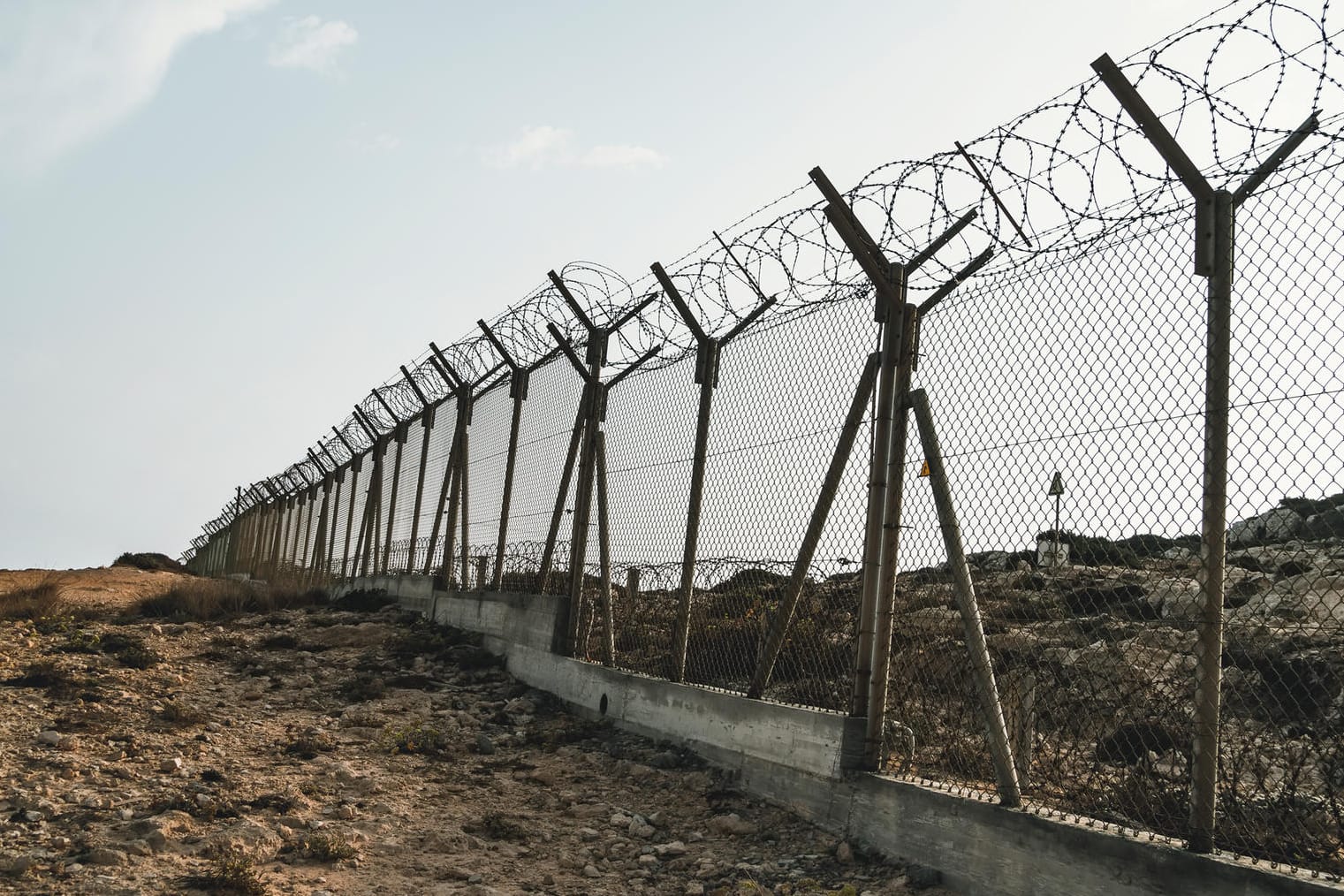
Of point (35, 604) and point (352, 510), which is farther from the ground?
point (352, 510)

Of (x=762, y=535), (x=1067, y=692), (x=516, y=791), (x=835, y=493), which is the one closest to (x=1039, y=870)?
(x=1067, y=692)

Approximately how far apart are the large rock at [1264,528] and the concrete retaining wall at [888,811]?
109 centimetres

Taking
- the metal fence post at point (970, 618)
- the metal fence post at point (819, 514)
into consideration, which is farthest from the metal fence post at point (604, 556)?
the metal fence post at point (970, 618)

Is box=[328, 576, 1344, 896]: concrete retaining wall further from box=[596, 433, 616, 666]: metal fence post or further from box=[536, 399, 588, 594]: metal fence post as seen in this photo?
box=[536, 399, 588, 594]: metal fence post

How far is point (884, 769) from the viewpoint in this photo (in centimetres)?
538

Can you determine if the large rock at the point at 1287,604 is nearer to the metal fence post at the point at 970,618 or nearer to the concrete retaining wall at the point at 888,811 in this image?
the metal fence post at the point at 970,618

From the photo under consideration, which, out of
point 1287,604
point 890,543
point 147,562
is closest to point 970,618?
point 890,543

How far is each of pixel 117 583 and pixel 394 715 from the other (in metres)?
16.1

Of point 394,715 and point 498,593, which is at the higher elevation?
point 498,593

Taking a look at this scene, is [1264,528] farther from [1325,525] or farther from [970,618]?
[970,618]

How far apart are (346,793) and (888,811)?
9.81 ft

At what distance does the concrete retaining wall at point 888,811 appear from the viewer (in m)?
3.73

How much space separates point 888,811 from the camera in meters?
5.09

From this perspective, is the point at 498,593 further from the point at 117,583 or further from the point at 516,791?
the point at 117,583
